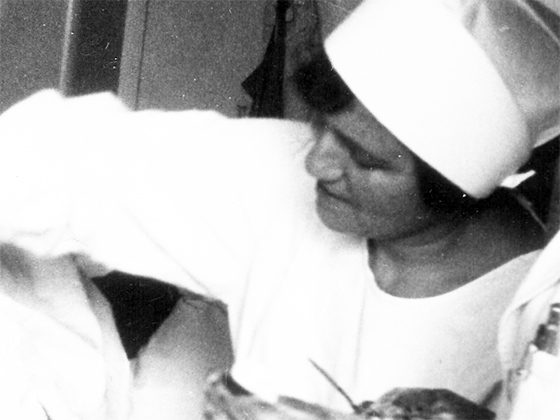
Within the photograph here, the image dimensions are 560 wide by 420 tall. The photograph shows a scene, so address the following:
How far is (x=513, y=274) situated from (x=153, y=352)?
30 cm

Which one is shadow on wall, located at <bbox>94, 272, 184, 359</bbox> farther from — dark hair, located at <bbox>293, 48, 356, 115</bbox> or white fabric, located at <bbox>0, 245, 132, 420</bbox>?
dark hair, located at <bbox>293, 48, 356, 115</bbox>

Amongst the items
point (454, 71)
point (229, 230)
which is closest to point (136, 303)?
point (229, 230)

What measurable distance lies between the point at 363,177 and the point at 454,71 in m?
0.10

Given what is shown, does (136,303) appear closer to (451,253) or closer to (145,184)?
(145,184)

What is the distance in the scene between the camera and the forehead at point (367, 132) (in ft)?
1.73

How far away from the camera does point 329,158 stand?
1.82ft

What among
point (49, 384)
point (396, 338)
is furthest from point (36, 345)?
point (396, 338)

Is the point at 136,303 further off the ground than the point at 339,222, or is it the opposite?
the point at 339,222

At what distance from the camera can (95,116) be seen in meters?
0.57

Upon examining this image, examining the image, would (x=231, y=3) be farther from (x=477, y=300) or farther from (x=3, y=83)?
(x=477, y=300)

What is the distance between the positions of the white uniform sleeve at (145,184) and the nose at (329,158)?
90 mm

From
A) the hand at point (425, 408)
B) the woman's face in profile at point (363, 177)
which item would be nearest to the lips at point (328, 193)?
the woman's face in profile at point (363, 177)


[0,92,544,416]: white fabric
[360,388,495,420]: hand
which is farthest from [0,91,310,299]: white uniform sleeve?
[360,388,495,420]: hand

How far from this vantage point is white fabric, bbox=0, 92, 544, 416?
1.78ft
